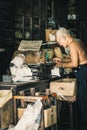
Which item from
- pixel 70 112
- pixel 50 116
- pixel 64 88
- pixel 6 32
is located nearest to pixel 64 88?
pixel 64 88

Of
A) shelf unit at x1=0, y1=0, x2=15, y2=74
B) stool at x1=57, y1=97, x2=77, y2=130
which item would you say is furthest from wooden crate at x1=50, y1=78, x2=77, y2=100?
shelf unit at x1=0, y1=0, x2=15, y2=74

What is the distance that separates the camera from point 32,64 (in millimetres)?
6219

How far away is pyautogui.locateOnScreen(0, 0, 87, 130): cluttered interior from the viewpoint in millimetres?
5281

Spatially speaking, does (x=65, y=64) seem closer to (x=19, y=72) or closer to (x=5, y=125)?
(x=19, y=72)

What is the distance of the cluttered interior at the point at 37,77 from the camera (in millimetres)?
5281

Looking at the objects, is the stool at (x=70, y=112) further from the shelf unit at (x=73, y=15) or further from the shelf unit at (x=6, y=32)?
the shelf unit at (x=73, y=15)

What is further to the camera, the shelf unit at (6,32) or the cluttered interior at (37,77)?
the shelf unit at (6,32)

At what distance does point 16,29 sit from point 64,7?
10.6 feet

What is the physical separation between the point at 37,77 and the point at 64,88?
46cm

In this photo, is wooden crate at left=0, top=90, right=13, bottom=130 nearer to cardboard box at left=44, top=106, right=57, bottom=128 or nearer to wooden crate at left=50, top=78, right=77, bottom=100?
cardboard box at left=44, top=106, right=57, bottom=128

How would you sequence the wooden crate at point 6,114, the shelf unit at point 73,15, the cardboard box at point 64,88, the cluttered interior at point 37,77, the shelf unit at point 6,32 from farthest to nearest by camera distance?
the shelf unit at point 73,15
the shelf unit at point 6,32
the cardboard box at point 64,88
the cluttered interior at point 37,77
the wooden crate at point 6,114

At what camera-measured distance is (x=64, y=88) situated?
233 inches

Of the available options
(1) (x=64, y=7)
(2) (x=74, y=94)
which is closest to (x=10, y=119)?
(2) (x=74, y=94)

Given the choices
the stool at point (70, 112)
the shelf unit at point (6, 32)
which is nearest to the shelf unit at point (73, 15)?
the shelf unit at point (6, 32)
